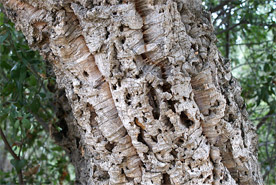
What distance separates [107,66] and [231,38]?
245cm

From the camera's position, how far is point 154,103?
120cm

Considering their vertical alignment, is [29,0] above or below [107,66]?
above

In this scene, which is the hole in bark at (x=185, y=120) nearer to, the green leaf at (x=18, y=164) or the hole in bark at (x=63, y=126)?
the hole in bark at (x=63, y=126)

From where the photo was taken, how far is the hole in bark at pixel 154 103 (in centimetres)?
119

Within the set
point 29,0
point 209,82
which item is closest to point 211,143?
point 209,82

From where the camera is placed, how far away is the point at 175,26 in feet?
4.00

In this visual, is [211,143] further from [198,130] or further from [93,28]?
[93,28]

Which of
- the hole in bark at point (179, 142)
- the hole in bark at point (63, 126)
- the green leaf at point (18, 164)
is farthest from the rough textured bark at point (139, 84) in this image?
the green leaf at point (18, 164)

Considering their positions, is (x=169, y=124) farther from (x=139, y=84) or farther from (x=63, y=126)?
(x=63, y=126)

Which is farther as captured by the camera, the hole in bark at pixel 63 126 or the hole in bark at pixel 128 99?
the hole in bark at pixel 63 126

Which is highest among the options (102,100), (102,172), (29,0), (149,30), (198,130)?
(29,0)

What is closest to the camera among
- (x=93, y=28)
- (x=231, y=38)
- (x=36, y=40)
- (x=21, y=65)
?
(x=93, y=28)

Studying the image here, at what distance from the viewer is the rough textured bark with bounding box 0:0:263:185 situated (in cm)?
115

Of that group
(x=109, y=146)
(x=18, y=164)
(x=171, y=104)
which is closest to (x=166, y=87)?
(x=171, y=104)
